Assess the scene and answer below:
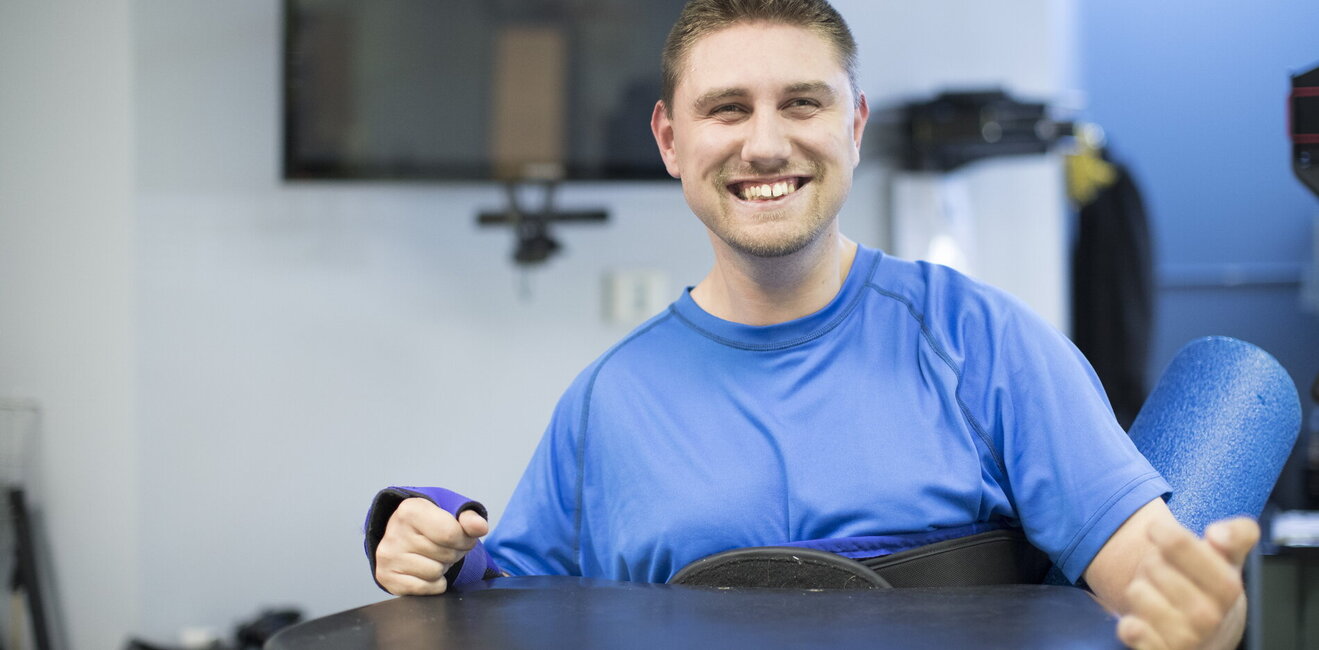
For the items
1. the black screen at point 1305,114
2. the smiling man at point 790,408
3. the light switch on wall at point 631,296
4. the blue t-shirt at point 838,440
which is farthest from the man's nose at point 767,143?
the light switch on wall at point 631,296

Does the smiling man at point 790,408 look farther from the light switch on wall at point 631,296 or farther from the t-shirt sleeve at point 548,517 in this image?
the light switch on wall at point 631,296

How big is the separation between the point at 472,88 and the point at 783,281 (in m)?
1.49

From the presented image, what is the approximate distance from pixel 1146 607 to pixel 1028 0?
104 inches

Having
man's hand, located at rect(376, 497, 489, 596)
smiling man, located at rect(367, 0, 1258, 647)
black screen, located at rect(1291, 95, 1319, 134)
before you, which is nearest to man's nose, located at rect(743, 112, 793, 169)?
smiling man, located at rect(367, 0, 1258, 647)

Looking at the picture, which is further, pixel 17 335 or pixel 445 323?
pixel 445 323

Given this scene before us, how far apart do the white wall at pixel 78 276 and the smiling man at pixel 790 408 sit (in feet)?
4.68

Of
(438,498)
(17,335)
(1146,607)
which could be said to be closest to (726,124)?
(438,498)

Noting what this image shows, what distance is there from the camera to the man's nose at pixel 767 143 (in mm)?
1219

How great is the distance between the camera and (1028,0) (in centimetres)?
315

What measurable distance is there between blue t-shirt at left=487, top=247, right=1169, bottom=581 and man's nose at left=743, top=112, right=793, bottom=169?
16 cm

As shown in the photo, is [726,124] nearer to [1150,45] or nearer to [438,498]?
[438,498]

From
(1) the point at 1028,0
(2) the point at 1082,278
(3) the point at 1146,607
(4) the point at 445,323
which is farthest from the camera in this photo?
(2) the point at 1082,278

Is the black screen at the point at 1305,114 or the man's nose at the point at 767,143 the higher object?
the black screen at the point at 1305,114

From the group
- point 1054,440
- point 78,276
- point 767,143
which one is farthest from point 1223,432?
point 78,276
